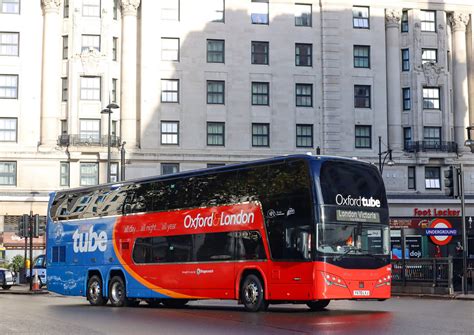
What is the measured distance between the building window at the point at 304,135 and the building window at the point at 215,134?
18.0 ft

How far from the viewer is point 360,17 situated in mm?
62250

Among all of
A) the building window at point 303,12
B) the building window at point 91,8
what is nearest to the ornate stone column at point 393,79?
the building window at point 303,12

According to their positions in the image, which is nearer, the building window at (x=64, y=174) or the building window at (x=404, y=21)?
the building window at (x=64, y=174)

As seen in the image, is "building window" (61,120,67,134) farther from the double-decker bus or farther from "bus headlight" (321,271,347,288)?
→ "bus headlight" (321,271,347,288)

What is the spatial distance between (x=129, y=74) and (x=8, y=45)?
840 centimetres

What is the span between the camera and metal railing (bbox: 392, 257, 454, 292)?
104 feet

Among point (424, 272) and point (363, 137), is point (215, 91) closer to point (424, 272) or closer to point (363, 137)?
point (363, 137)

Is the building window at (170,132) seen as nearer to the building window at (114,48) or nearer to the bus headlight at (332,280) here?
the building window at (114,48)

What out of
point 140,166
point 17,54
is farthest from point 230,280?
point 17,54

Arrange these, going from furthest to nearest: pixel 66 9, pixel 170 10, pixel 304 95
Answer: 1. pixel 304 95
2. pixel 170 10
3. pixel 66 9

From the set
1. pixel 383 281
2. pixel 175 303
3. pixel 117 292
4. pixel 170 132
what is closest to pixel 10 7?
pixel 170 132

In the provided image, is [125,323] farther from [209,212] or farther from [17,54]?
[17,54]

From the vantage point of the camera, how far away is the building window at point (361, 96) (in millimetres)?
61469

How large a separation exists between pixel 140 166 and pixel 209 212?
34241mm
